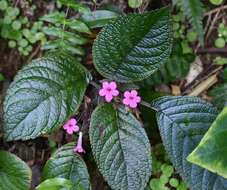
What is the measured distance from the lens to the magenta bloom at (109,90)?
1.66 meters

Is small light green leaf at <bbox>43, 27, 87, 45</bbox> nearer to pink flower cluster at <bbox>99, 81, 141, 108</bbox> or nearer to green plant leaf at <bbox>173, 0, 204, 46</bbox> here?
pink flower cluster at <bbox>99, 81, 141, 108</bbox>

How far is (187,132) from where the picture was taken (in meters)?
1.63

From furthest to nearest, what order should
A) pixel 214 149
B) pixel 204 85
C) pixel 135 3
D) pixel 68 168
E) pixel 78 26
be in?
1. pixel 204 85
2. pixel 135 3
3. pixel 78 26
4. pixel 68 168
5. pixel 214 149

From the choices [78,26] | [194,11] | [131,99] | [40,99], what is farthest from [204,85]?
[40,99]

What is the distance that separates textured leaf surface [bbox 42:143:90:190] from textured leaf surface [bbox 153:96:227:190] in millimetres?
319

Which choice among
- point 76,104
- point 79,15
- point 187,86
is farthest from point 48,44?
point 187,86

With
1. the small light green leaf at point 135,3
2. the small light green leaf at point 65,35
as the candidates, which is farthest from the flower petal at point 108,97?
the small light green leaf at point 135,3

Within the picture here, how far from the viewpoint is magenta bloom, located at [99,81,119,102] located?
1.66m

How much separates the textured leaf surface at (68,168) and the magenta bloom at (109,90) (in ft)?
0.82

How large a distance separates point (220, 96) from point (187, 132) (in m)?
0.36

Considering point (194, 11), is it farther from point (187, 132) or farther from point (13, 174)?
point (13, 174)

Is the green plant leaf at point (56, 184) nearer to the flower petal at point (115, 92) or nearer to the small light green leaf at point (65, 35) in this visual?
the flower petal at point (115, 92)

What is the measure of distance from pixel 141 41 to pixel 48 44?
0.44 meters

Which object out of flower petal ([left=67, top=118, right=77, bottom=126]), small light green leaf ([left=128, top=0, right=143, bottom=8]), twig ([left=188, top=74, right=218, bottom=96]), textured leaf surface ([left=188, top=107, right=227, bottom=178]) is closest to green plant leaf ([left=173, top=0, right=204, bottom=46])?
small light green leaf ([left=128, top=0, right=143, bottom=8])
